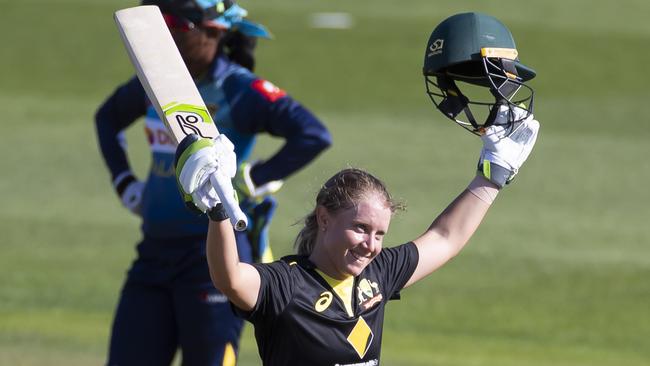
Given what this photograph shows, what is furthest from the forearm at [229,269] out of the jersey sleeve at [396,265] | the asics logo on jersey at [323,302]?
the jersey sleeve at [396,265]

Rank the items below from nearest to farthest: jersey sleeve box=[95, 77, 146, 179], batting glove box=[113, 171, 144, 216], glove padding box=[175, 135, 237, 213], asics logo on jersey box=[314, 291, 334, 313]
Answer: glove padding box=[175, 135, 237, 213] < asics logo on jersey box=[314, 291, 334, 313] < jersey sleeve box=[95, 77, 146, 179] < batting glove box=[113, 171, 144, 216]

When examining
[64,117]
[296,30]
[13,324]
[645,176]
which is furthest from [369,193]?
[296,30]

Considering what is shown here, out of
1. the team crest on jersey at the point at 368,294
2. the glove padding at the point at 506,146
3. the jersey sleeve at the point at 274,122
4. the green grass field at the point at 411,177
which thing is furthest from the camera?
the green grass field at the point at 411,177

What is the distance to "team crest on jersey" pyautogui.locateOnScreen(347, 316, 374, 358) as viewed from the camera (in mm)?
4453

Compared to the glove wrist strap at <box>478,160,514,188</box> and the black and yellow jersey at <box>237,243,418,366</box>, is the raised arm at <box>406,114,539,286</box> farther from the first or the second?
the black and yellow jersey at <box>237,243,418,366</box>

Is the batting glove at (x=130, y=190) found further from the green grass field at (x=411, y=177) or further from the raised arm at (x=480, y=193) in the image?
the raised arm at (x=480, y=193)

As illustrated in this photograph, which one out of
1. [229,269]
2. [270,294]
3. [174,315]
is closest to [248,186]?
[174,315]

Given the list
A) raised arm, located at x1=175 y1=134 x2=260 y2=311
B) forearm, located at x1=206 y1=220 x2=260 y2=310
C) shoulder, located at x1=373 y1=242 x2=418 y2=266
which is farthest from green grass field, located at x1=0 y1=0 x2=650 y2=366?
raised arm, located at x1=175 y1=134 x2=260 y2=311

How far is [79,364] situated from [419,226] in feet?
13.2

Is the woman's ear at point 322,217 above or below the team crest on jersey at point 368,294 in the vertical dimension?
above

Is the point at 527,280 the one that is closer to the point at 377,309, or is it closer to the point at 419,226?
the point at 419,226

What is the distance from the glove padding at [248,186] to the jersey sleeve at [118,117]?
2.10ft

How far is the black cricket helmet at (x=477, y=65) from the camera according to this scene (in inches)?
180

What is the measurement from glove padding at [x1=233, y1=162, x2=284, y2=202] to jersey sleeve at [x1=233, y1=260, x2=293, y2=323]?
6.12 feet
